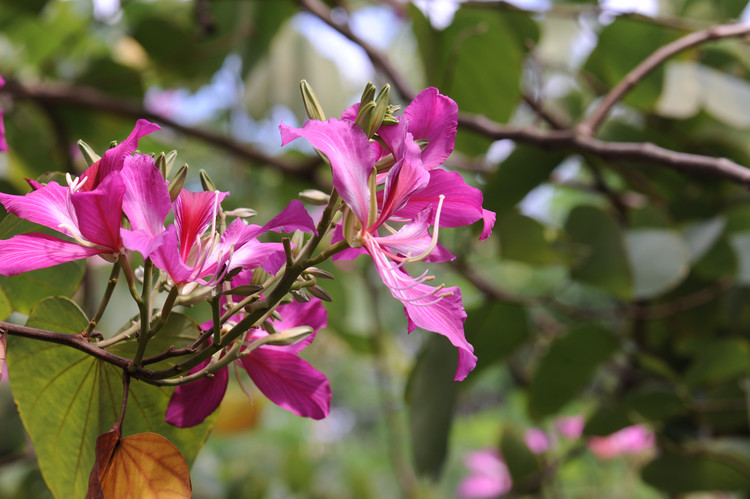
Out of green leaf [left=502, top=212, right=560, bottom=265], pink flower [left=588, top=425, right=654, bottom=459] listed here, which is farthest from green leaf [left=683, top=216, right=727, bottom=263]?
pink flower [left=588, top=425, right=654, bottom=459]

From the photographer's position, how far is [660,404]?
0.52 meters

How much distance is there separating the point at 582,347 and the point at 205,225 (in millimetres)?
411

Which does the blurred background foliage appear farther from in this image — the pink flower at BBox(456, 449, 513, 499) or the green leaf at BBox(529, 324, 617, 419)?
the pink flower at BBox(456, 449, 513, 499)

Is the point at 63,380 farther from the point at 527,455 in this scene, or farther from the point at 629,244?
the point at 527,455

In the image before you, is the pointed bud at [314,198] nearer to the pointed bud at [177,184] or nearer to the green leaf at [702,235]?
the pointed bud at [177,184]

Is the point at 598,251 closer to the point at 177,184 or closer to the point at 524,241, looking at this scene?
the point at 524,241

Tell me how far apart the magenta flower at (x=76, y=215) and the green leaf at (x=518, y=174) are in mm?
297

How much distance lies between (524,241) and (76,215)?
1.27ft

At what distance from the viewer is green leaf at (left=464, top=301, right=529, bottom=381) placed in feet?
1.72

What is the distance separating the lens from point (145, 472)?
0.62 ft

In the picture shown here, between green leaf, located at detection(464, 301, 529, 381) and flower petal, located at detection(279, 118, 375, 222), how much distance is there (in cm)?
35

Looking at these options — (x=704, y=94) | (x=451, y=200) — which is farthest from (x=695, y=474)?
(x=451, y=200)

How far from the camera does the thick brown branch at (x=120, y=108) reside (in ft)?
2.03

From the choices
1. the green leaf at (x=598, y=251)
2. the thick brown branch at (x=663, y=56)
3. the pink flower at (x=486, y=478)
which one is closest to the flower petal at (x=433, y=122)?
the thick brown branch at (x=663, y=56)
